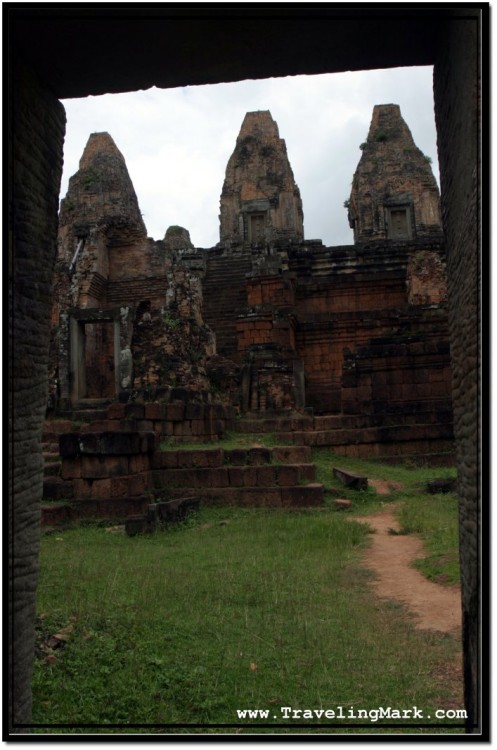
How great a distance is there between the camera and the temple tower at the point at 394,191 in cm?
3338

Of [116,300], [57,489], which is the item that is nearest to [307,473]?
[57,489]

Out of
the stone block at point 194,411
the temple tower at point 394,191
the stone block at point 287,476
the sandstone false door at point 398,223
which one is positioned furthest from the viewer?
the sandstone false door at point 398,223

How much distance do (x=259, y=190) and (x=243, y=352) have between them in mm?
21380

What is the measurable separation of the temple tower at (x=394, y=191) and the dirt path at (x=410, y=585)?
1056 inches

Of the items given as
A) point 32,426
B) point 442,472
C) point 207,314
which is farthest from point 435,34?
point 207,314

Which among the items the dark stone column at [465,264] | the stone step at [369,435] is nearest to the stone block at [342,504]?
the stone step at [369,435]

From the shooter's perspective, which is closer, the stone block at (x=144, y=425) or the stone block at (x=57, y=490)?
the stone block at (x=57, y=490)

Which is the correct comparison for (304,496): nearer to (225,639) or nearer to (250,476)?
(250,476)

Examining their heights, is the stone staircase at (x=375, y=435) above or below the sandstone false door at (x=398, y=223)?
below

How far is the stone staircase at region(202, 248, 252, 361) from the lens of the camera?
842 inches

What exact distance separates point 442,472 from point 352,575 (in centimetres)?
641

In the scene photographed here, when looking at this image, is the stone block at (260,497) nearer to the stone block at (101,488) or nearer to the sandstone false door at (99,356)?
the stone block at (101,488)

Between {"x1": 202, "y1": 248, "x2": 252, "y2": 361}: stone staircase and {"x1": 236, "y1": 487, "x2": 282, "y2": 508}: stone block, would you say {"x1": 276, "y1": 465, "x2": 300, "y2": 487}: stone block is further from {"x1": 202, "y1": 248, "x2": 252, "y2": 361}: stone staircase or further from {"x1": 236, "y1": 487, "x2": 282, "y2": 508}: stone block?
{"x1": 202, "y1": 248, "x2": 252, "y2": 361}: stone staircase

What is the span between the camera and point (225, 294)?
2455cm
